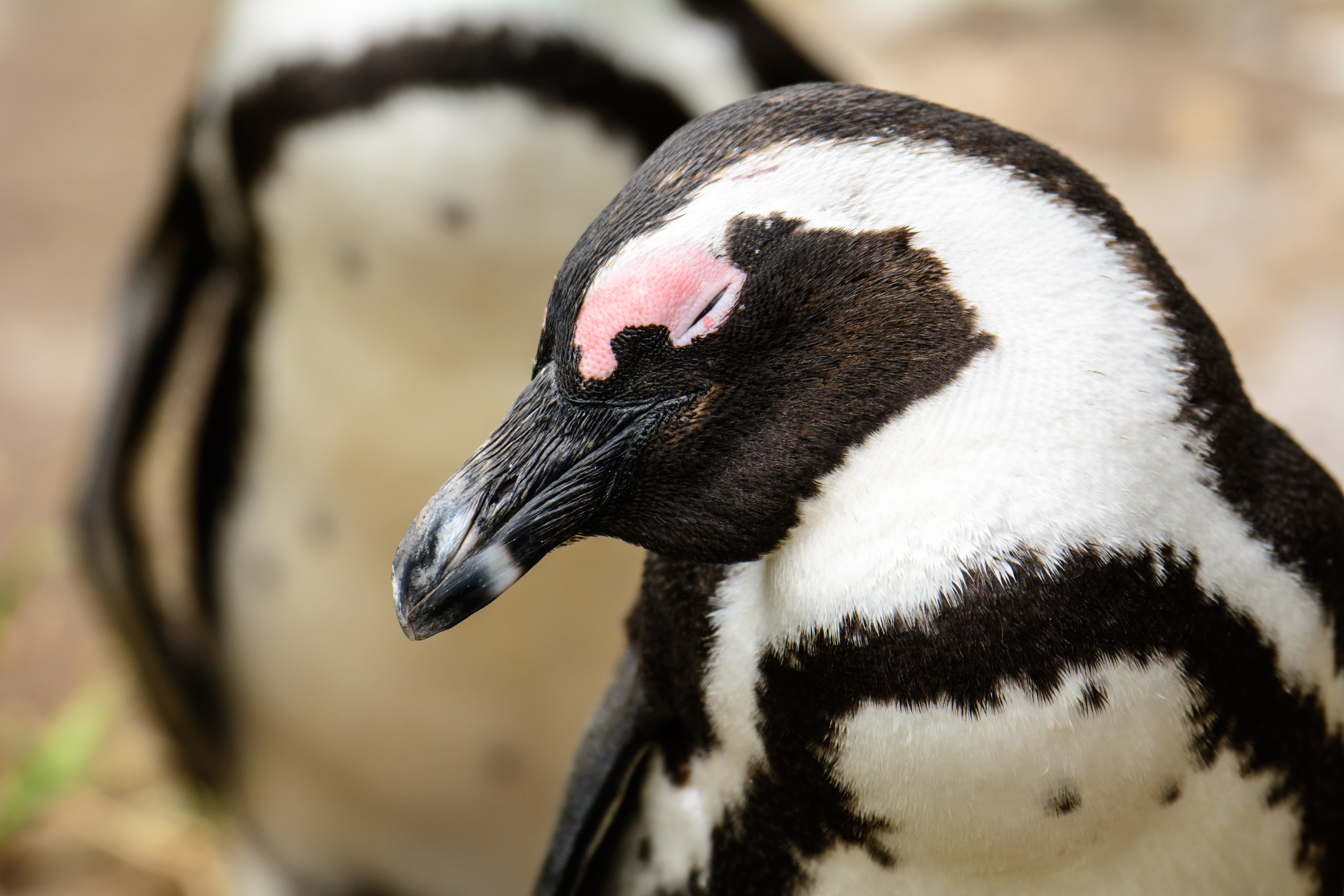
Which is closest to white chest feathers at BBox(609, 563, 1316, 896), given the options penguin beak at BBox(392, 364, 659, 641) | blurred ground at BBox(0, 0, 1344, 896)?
penguin beak at BBox(392, 364, 659, 641)

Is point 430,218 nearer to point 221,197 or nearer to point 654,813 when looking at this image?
point 221,197

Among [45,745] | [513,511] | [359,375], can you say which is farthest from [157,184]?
[513,511]

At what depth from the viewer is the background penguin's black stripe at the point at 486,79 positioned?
1.27 meters

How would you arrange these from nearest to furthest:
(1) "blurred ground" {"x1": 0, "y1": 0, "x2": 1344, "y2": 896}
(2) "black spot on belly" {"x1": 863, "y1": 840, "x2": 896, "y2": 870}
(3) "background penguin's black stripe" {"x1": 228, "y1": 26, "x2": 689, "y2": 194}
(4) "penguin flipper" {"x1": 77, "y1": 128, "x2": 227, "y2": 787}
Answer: (2) "black spot on belly" {"x1": 863, "y1": 840, "x2": 896, "y2": 870}, (3) "background penguin's black stripe" {"x1": 228, "y1": 26, "x2": 689, "y2": 194}, (4) "penguin flipper" {"x1": 77, "y1": 128, "x2": 227, "y2": 787}, (1) "blurred ground" {"x1": 0, "y1": 0, "x2": 1344, "y2": 896}

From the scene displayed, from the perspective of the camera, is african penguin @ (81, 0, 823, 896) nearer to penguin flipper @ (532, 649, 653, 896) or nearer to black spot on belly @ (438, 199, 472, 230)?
black spot on belly @ (438, 199, 472, 230)

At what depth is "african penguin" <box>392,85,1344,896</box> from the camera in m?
0.62

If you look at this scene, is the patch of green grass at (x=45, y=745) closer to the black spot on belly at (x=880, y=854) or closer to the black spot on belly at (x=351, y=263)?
the black spot on belly at (x=351, y=263)

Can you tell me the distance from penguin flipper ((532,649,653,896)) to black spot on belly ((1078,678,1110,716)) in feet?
0.95

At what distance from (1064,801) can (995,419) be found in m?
0.19

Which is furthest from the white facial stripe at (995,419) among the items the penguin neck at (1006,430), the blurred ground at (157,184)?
the blurred ground at (157,184)

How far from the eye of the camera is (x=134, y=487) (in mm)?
1807

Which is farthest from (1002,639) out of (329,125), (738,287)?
(329,125)

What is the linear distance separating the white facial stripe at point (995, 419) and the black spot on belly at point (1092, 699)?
64mm

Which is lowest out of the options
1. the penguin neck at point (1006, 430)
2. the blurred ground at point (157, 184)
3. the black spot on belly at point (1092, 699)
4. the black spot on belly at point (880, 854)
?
the black spot on belly at point (880, 854)
